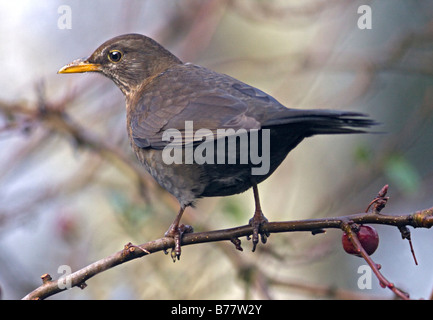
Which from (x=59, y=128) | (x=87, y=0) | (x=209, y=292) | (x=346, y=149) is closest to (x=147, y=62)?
(x=59, y=128)

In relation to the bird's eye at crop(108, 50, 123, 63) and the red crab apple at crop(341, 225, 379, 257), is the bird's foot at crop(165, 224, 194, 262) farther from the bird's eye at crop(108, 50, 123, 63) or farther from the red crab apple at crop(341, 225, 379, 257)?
the bird's eye at crop(108, 50, 123, 63)

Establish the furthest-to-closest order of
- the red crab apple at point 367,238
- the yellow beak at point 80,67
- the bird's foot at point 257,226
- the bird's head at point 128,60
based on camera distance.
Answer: the bird's head at point 128,60, the yellow beak at point 80,67, the bird's foot at point 257,226, the red crab apple at point 367,238

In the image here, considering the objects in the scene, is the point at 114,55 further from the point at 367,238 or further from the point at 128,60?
the point at 367,238

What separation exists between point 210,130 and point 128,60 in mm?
1580

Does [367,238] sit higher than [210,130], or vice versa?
[210,130]

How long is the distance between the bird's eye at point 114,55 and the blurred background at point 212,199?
1.80 feet

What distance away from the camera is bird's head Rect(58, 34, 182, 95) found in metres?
4.61

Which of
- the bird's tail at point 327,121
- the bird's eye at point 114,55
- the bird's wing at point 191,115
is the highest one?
the bird's eye at point 114,55

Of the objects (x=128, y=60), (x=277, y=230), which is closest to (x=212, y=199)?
(x=128, y=60)

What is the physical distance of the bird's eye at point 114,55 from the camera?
15.2ft

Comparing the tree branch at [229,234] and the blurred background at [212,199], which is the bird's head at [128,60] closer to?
the blurred background at [212,199]

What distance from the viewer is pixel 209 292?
5375mm

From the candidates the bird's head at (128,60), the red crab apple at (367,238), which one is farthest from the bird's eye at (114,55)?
the red crab apple at (367,238)

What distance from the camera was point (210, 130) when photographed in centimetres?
339
